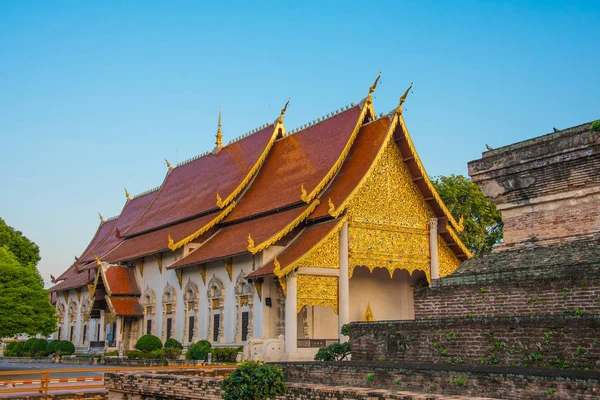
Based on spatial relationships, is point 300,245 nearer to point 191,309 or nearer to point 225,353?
point 225,353

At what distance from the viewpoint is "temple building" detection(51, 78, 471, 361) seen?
2019 cm

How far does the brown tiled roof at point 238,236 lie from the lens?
21141 millimetres

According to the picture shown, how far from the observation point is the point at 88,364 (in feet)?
82.6

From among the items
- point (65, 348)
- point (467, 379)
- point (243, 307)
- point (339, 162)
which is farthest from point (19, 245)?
point (467, 379)

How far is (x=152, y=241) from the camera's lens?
27391 millimetres

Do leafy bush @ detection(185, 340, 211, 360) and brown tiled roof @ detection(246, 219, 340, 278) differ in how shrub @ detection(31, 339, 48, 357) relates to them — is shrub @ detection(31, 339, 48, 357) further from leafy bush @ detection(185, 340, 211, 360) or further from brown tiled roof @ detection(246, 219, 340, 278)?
brown tiled roof @ detection(246, 219, 340, 278)

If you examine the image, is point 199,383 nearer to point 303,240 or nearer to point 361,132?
point 303,240

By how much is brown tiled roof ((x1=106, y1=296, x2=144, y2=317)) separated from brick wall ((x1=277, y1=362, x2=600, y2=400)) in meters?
18.7

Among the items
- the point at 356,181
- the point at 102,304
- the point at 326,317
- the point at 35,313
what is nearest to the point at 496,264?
the point at 356,181

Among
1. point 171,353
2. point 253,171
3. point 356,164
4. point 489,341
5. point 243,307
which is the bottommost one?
point 489,341

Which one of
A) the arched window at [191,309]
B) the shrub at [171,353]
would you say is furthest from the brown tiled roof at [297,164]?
the shrub at [171,353]

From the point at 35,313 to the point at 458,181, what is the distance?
18.5 metres

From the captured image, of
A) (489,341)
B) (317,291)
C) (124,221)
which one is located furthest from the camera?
(124,221)

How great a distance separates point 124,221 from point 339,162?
53.9 feet
